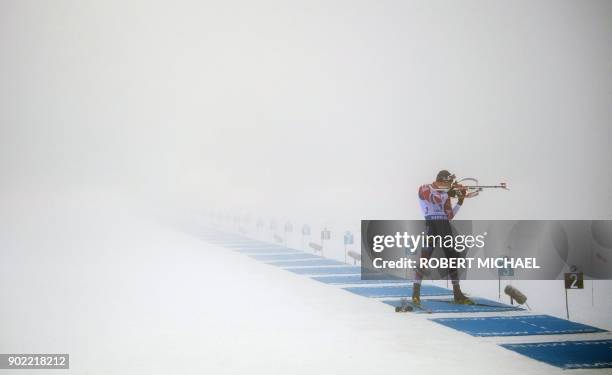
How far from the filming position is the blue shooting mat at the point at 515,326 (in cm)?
799

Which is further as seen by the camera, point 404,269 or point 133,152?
point 133,152

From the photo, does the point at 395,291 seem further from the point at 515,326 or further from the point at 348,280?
the point at 515,326

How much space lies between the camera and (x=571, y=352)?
6980 millimetres

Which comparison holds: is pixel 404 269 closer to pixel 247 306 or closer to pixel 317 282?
pixel 317 282

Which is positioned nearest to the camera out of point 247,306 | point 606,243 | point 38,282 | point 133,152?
point 247,306

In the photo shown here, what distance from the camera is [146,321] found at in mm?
8766

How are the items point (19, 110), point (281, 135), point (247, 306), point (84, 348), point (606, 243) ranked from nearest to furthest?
1. point (84, 348)
2. point (247, 306)
3. point (606, 243)
4. point (281, 135)
5. point (19, 110)

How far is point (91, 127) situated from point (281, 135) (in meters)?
26.4

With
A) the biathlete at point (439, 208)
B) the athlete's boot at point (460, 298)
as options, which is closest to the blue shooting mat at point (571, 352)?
the biathlete at point (439, 208)

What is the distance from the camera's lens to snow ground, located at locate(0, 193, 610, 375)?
6668 mm

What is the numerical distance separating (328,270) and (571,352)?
7.52m

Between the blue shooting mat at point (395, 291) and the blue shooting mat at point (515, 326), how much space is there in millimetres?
2115

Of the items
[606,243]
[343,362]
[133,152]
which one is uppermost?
[133,152]

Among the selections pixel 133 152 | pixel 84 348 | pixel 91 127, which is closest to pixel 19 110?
pixel 91 127
